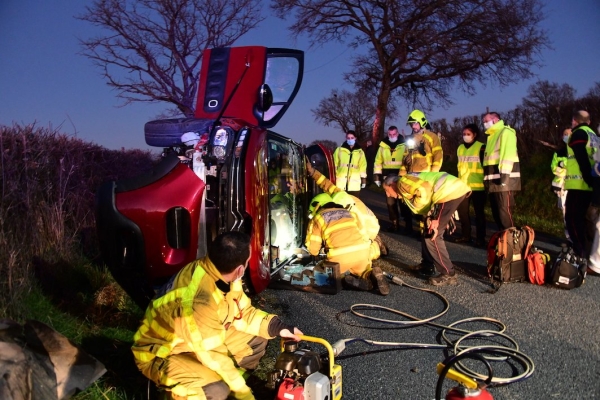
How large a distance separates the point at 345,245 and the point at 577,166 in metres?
3.43

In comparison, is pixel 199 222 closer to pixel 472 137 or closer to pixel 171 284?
pixel 171 284

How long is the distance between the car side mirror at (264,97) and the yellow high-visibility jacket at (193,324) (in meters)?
3.12

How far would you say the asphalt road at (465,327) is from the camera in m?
3.32

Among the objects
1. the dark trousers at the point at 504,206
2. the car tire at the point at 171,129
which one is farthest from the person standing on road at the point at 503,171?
the car tire at the point at 171,129

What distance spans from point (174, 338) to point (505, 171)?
228 inches

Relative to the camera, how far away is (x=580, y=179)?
6.72m

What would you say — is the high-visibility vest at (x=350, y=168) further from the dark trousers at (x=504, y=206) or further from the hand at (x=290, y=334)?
the hand at (x=290, y=334)

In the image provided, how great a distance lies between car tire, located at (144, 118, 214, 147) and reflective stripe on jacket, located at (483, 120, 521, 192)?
4350 millimetres

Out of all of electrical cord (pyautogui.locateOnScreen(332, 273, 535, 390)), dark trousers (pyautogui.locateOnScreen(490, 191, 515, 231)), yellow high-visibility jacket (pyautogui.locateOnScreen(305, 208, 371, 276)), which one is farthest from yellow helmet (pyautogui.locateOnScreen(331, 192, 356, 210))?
dark trousers (pyautogui.locateOnScreen(490, 191, 515, 231))

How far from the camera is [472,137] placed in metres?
8.20

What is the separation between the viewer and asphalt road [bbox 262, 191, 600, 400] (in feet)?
10.9

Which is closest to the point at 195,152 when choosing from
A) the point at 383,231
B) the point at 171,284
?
the point at 171,284

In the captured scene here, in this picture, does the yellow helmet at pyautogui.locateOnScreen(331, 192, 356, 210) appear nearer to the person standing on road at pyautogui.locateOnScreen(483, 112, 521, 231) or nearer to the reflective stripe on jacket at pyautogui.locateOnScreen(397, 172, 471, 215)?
the reflective stripe on jacket at pyautogui.locateOnScreen(397, 172, 471, 215)

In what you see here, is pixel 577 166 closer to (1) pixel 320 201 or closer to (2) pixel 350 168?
(1) pixel 320 201
